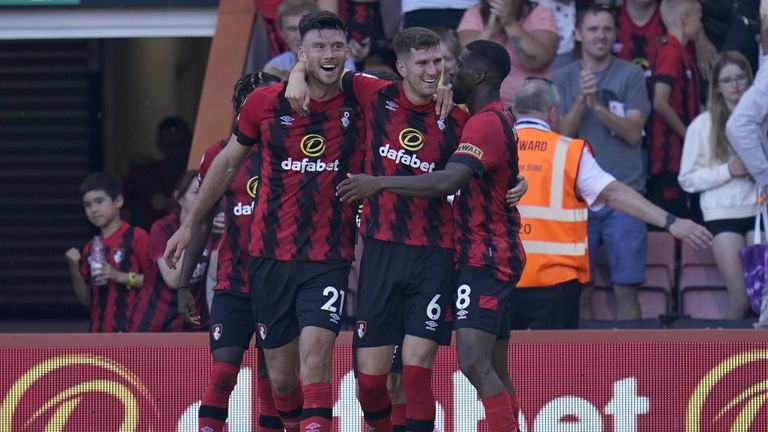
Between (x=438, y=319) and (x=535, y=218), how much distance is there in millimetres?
1837

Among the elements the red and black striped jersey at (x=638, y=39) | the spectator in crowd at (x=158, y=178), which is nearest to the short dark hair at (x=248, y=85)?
the red and black striped jersey at (x=638, y=39)

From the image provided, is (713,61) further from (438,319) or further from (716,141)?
(438,319)

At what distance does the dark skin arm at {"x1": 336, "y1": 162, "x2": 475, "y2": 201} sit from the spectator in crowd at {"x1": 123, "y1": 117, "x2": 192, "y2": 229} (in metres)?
6.07

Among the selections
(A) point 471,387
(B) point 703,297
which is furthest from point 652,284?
(A) point 471,387

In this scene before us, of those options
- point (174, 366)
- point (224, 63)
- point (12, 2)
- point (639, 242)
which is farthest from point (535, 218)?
point (12, 2)

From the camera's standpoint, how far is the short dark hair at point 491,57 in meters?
8.21

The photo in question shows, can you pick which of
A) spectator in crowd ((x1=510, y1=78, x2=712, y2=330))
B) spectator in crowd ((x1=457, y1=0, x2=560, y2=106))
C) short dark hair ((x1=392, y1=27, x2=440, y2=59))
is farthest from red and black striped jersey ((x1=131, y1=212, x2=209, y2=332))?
short dark hair ((x1=392, y1=27, x2=440, y2=59))

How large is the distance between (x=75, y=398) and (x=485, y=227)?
298 centimetres

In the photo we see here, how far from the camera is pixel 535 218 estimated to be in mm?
9766

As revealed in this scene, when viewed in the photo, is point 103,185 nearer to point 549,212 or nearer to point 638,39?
point 549,212

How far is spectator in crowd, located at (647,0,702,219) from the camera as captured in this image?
11.2 m

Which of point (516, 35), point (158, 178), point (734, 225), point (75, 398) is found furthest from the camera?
point (158, 178)

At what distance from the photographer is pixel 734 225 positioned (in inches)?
408

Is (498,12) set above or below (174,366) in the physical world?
above
